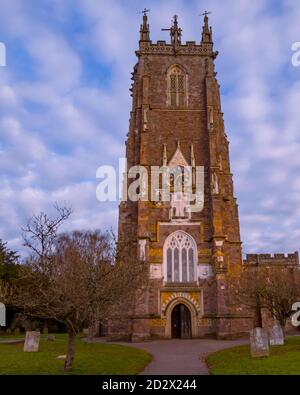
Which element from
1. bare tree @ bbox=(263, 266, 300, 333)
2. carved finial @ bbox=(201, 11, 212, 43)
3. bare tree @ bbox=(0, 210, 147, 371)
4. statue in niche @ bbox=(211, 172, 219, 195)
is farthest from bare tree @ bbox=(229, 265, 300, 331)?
carved finial @ bbox=(201, 11, 212, 43)

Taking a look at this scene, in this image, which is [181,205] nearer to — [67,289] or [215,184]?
[215,184]

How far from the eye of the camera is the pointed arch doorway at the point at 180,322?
33147 mm

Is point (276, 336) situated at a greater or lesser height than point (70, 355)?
greater

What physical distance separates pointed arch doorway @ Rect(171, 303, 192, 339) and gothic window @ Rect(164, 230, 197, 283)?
92.1 inches

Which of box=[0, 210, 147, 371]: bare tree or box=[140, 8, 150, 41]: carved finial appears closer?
box=[0, 210, 147, 371]: bare tree

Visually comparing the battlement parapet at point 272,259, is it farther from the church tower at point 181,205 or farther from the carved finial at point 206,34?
the carved finial at point 206,34

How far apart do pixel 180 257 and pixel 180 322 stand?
5.43 meters

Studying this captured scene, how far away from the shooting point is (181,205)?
113ft

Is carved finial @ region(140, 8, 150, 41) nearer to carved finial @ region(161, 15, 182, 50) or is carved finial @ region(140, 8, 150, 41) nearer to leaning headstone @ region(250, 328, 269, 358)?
carved finial @ region(161, 15, 182, 50)

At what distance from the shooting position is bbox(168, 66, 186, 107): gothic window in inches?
1551

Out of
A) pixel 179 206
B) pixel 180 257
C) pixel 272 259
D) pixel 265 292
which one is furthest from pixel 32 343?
pixel 272 259

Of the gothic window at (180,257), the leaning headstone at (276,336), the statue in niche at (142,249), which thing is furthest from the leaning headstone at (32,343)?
the gothic window at (180,257)

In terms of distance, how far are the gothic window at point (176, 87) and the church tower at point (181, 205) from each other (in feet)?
0.31
